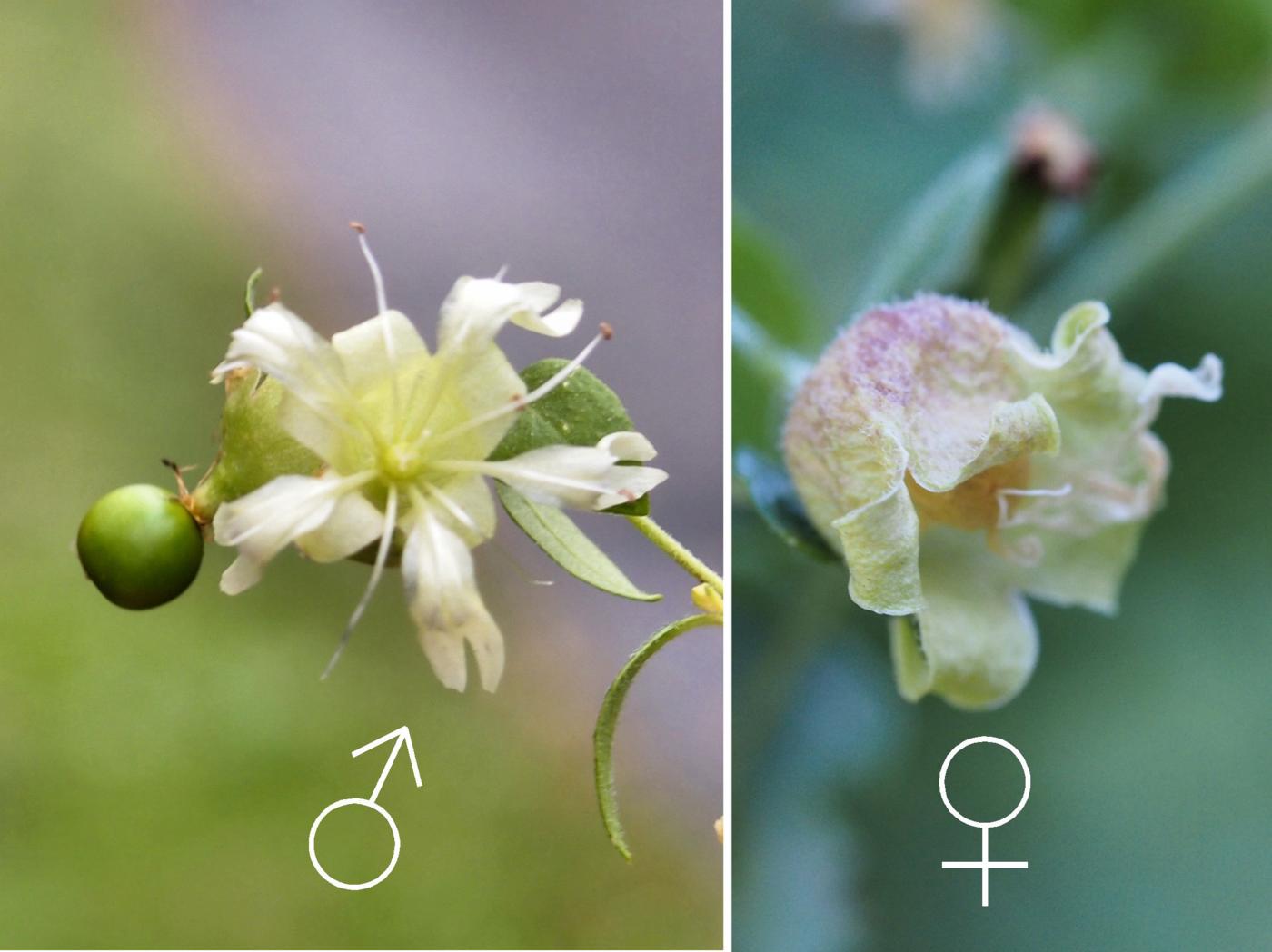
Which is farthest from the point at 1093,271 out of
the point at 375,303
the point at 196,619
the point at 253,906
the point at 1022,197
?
the point at 196,619

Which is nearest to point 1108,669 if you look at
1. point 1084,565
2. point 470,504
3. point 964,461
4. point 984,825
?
point 984,825

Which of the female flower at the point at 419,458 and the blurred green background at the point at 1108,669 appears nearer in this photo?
the female flower at the point at 419,458

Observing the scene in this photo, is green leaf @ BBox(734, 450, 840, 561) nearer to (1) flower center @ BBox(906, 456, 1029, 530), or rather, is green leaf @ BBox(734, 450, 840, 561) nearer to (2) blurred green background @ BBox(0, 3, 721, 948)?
(1) flower center @ BBox(906, 456, 1029, 530)

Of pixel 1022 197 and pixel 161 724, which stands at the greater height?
pixel 1022 197

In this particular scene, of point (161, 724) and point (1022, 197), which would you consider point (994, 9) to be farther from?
point (161, 724)

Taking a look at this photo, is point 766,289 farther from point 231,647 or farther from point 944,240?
point 231,647

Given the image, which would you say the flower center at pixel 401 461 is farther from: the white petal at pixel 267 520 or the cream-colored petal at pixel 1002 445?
the cream-colored petal at pixel 1002 445

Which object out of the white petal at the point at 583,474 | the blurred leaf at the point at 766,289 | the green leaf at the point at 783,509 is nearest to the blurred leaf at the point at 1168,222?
the blurred leaf at the point at 766,289

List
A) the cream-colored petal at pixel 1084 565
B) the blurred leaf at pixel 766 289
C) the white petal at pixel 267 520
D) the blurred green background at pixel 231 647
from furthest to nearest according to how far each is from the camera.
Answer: the blurred green background at pixel 231 647 → the blurred leaf at pixel 766 289 → the cream-colored petal at pixel 1084 565 → the white petal at pixel 267 520

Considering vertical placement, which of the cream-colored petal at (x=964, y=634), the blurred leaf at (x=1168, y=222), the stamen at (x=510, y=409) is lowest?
the cream-colored petal at (x=964, y=634)
